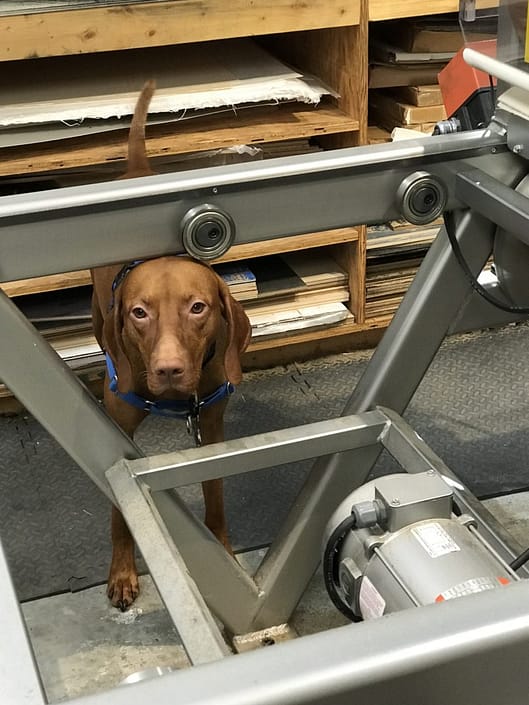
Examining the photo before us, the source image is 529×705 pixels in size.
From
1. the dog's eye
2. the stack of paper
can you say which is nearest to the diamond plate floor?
the dog's eye

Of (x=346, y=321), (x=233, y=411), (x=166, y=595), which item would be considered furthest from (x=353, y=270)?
(x=166, y=595)

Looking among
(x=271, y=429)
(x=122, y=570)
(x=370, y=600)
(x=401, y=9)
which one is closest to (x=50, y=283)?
(x=271, y=429)

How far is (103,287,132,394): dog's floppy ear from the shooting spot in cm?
137

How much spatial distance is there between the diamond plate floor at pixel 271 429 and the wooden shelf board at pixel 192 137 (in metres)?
0.59

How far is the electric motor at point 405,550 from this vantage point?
2.81 feet

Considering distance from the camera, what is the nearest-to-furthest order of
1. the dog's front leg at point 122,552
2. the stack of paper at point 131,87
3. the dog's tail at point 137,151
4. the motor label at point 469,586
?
1. the motor label at point 469,586
2. the dog's front leg at point 122,552
3. the dog's tail at point 137,151
4. the stack of paper at point 131,87

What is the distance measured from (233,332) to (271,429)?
69 cm

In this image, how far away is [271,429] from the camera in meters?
2.06

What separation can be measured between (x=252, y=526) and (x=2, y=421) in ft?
2.32

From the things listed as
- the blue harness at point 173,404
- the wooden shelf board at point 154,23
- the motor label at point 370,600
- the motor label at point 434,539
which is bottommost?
the blue harness at point 173,404

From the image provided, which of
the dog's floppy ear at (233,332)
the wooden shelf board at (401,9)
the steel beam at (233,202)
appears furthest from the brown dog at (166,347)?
the wooden shelf board at (401,9)

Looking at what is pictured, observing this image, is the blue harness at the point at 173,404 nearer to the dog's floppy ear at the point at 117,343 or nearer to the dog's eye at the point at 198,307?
the dog's floppy ear at the point at 117,343

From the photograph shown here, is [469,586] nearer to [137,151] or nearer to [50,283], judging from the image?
[137,151]

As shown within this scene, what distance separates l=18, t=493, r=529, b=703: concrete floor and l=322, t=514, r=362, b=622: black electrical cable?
382 millimetres
